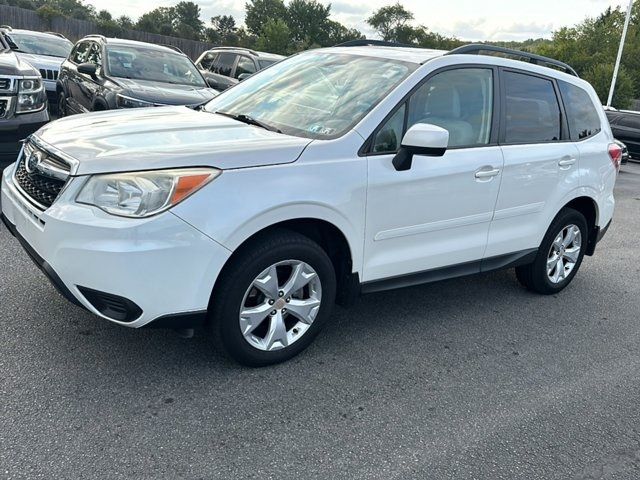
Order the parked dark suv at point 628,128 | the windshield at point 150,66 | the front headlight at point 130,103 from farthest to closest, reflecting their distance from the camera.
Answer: the parked dark suv at point 628,128, the windshield at point 150,66, the front headlight at point 130,103

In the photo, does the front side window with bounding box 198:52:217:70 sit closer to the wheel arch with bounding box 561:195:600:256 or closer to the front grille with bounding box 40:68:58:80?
the front grille with bounding box 40:68:58:80

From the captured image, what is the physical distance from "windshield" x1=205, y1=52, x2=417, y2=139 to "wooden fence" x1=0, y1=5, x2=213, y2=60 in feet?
88.6

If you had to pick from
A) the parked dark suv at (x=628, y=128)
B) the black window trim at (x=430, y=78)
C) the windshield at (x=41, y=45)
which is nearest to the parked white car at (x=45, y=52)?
the windshield at (x=41, y=45)

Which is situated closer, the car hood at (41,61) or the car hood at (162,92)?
the car hood at (162,92)

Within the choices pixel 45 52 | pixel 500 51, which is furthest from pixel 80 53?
pixel 500 51

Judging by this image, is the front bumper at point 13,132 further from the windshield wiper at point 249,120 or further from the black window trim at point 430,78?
the black window trim at point 430,78

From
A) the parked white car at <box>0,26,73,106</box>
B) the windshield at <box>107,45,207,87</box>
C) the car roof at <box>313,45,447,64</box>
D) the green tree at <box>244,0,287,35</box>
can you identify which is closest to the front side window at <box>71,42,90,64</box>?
the windshield at <box>107,45,207,87</box>

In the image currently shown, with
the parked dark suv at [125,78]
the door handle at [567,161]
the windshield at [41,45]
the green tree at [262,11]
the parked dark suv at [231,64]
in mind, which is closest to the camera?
the door handle at [567,161]

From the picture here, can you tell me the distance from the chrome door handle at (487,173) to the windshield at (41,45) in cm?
1086

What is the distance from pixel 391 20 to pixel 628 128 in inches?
2490

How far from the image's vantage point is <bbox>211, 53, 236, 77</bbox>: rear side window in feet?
42.7

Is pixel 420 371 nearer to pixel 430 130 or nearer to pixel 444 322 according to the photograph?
pixel 444 322

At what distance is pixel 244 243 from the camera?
306 cm

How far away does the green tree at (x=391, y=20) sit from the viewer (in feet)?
239
